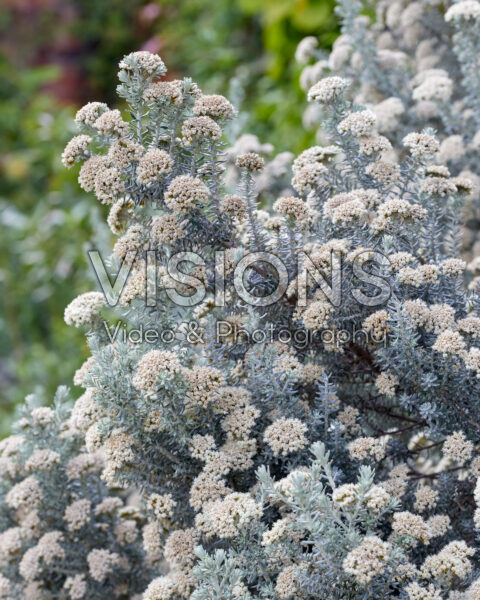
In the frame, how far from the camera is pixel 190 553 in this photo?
163 centimetres

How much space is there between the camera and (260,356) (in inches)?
66.7

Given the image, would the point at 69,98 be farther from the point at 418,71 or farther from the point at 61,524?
the point at 61,524

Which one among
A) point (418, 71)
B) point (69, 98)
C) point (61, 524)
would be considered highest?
point (69, 98)

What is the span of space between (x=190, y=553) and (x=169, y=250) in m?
0.75

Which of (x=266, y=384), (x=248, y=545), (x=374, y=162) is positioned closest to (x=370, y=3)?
(x=374, y=162)

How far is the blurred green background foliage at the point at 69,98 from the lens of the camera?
4.46 metres

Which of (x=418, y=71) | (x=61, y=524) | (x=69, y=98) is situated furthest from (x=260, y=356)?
(x=69, y=98)

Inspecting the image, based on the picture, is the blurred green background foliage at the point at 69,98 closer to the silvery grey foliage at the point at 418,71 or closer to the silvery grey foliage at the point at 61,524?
the silvery grey foliage at the point at 418,71

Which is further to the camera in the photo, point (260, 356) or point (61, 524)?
point (61, 524)

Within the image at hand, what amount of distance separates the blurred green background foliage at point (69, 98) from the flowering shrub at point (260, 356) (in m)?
1.11

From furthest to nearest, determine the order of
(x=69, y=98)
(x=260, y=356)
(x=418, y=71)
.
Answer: (x=69, y=98) → (x=418, y=71) → (x=260, y=356)

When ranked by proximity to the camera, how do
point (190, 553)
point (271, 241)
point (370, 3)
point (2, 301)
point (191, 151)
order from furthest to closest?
point (2, 301) < point (370, 3) < point (271, 241) < point (191, 151) < point (190, 553)

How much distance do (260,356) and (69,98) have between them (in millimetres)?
7395

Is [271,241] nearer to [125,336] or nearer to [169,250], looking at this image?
[169,250]
